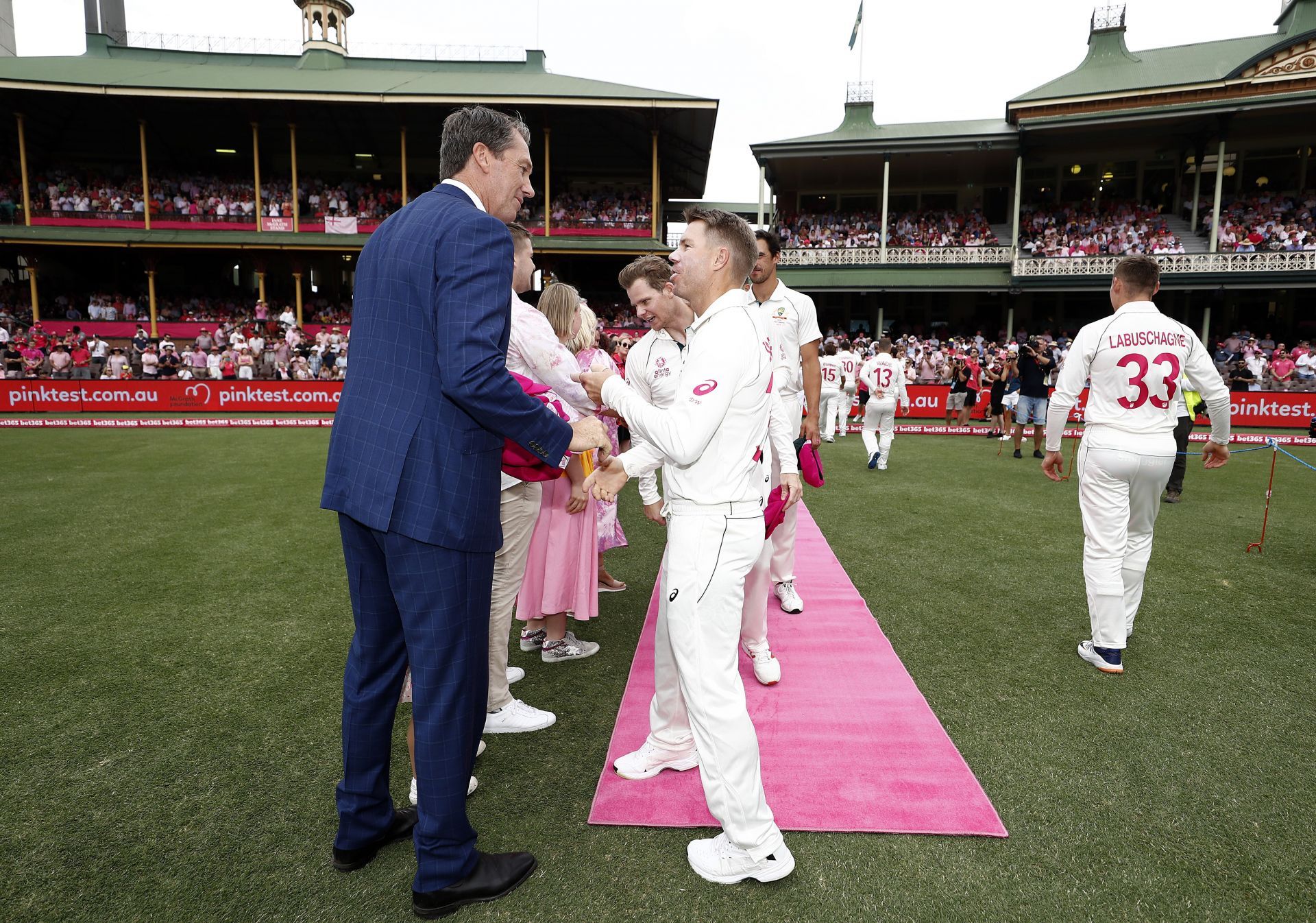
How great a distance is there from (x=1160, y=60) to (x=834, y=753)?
36157mm

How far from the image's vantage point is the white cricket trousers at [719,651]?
241cm

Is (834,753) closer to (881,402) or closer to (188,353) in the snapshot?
(881,402)

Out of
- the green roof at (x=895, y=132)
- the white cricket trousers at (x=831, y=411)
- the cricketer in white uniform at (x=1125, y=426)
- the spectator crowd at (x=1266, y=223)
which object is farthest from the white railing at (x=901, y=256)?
the cricketer in white uniform at (x=1125, y=426)

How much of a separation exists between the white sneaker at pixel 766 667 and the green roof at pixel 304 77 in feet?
75.2

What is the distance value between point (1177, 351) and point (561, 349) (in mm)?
3358

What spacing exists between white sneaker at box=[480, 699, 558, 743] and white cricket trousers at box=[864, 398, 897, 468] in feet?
26.7

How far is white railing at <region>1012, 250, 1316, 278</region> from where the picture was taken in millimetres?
23312

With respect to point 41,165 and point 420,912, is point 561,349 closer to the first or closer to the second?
point 420,912

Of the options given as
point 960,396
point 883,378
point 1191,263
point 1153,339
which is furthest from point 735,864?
point 1191,263

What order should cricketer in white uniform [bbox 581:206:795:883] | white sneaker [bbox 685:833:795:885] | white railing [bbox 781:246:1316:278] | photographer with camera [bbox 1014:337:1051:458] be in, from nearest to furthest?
cricketer in white uniform [bbox 581:206:795:883], white sneaker [bbox 685:833:795:885], photographer with camera [bbox 1014:337:1051:458], white railing [bbox 781:246:1316:278]

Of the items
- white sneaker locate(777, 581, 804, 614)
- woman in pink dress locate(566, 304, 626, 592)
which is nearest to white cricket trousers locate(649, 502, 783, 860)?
woman in pink dress locate(566, 304, 626, 592)

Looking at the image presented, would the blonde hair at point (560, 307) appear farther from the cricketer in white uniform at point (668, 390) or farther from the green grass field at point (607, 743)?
the green grass field at point (607, 743)

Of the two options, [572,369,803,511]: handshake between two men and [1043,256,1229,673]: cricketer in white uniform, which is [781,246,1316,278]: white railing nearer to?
[1043,256,1229,673]: cricketer in white uniform

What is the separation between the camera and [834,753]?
131 inches
